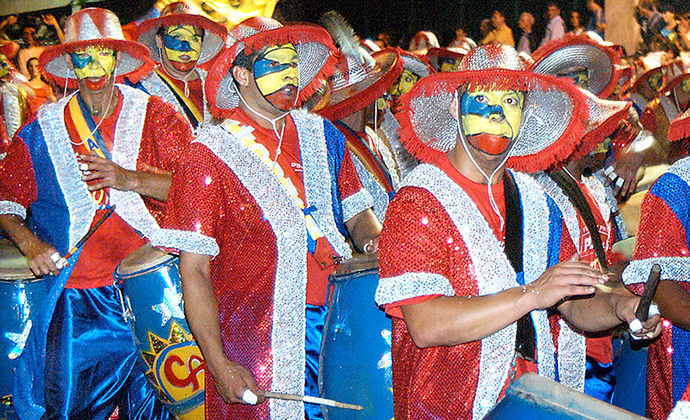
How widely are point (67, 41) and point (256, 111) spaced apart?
1.57m

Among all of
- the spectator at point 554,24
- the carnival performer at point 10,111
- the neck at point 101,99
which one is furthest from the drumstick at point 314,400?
the spectator at point 554,24

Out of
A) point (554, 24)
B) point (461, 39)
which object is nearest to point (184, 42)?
point (461, 39)

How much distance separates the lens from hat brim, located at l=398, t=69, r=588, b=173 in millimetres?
2562

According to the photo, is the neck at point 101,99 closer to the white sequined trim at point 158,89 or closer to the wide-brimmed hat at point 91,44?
the wide-brimmed hat at point 91,44

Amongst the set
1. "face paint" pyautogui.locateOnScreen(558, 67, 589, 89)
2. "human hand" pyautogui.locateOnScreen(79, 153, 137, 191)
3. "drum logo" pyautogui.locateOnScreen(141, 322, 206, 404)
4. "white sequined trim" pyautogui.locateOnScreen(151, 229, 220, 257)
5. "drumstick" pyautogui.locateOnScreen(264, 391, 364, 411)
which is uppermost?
"face paint" pyautogui.locateOnScreen(558, 67, 589, 89)

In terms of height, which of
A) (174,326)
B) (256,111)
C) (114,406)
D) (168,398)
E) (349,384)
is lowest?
(114,406)

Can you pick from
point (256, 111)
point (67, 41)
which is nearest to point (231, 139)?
point (256, 111)

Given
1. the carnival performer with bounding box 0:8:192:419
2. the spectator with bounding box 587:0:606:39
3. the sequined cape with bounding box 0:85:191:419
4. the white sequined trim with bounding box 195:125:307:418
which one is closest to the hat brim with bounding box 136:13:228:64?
the carnival performer with bounding box 0:8:192:419

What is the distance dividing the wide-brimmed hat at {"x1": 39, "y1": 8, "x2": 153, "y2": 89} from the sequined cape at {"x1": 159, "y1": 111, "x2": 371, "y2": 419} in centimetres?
154

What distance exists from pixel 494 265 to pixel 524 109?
0.59 meters

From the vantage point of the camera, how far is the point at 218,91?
3.25 metres

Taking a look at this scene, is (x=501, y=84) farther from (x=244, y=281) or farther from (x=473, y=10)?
(x=473, y=10)

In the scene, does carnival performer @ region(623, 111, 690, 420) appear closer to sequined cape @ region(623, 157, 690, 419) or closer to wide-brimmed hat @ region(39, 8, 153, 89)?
sequined cape @ region(623, 157, 690, 419)

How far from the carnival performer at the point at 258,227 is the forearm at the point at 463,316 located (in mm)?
736
